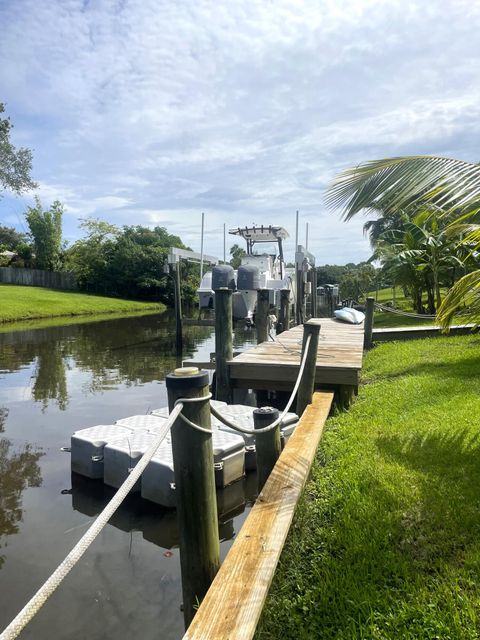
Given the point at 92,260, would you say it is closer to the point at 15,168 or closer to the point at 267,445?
the point at 15,168

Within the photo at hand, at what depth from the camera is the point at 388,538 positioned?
2.81 m

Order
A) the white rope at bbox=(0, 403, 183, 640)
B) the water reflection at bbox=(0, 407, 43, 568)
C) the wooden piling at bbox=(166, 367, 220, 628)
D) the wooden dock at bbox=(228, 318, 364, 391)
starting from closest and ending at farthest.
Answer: the white rope at bbox=(0, 403, 183, 640) < the wooden piling at bbox=(166, 367, 220, 628) < the water reflection at bbox=(0, 407, 43, 568) < the wooden dock at bbox=(228, 318, 364, 391)

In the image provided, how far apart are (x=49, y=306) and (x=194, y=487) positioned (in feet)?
106

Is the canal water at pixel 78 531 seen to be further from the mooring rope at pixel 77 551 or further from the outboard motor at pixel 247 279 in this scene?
the outboard motor at pixel 247 279

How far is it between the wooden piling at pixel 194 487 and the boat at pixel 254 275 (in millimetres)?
→ 12825

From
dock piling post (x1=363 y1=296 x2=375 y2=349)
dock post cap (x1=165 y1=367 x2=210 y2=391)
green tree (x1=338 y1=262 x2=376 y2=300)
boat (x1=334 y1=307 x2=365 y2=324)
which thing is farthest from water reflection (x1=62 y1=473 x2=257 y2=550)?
green tree (x1=338 y1=262 x2=376 y2=300)

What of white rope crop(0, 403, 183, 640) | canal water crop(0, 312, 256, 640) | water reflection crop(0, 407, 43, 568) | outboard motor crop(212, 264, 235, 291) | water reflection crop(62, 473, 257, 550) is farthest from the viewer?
outboard motor crop(212, 264, 235, 291)

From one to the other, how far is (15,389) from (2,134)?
91.2ft

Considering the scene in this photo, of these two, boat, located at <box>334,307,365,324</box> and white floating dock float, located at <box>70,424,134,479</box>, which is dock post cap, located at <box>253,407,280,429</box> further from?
boat, located at <box>334,307,365,324</box>

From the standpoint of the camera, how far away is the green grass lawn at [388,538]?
Result: 225cm

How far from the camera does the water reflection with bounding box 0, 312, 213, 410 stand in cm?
1102

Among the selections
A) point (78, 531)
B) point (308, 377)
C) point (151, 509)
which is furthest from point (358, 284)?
point (78, 531)

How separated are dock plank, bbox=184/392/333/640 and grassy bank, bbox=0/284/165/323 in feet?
86.8

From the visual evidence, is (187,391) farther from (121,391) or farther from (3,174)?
(3,174)
